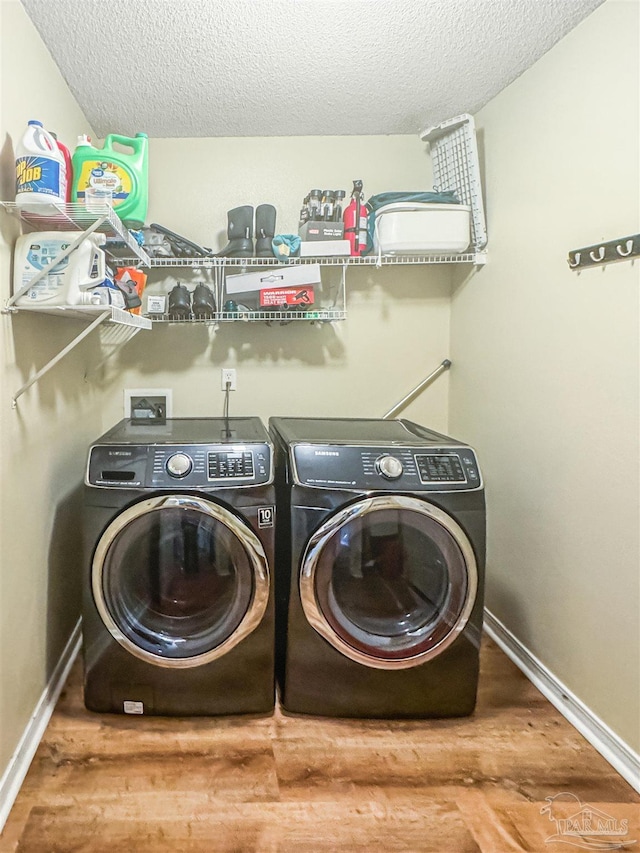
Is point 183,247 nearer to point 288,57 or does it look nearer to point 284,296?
point 284,296

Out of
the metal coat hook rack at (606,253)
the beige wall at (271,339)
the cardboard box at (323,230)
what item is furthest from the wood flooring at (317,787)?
the cardboard box at (323,230)

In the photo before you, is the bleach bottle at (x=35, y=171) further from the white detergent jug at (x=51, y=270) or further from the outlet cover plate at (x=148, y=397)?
the outlet cover plate at (x=148, y=397)

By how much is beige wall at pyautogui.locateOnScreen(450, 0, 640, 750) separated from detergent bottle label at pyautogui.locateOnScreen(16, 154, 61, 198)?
5.19 ft

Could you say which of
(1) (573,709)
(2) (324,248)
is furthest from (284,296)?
(1) (573,709)

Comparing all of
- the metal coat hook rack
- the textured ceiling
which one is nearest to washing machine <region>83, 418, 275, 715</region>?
the metal coat hook rack

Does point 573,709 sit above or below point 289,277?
below

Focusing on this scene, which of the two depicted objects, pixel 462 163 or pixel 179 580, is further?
pixel 462 163

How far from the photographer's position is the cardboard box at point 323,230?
7.30 feet

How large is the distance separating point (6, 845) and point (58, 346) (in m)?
1.43

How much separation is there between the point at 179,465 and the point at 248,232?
1.16m

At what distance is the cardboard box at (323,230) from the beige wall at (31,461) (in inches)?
38.3

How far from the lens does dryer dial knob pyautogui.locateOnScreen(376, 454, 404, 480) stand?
1.67 m

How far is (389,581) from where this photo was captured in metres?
1.73

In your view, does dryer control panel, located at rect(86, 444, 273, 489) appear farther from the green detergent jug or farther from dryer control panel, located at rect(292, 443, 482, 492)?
the green detergent jug
